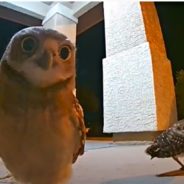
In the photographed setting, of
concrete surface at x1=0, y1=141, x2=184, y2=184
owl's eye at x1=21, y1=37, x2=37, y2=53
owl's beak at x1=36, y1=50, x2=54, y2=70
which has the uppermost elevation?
owl's eye at x1=21, y1=37, x2=37, y2=53

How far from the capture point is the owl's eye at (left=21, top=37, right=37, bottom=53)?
2.12ft

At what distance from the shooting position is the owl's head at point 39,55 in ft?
2.12

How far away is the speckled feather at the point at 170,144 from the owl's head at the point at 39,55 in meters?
0.95

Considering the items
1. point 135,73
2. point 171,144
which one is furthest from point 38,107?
point 135,73

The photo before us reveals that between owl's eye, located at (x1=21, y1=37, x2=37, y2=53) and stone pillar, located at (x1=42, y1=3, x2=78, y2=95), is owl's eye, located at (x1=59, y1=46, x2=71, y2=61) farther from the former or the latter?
stone pillar, located at (x1=42, y1=3, x2=78, y2=95)

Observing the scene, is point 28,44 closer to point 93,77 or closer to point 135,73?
point 135,73

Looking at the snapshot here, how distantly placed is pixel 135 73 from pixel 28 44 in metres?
3.59

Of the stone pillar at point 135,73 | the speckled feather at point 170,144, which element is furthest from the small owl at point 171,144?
the stone pillar at point 135,73

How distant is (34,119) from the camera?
2.28ft

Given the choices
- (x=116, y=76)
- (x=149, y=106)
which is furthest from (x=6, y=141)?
(x=116, y=76)

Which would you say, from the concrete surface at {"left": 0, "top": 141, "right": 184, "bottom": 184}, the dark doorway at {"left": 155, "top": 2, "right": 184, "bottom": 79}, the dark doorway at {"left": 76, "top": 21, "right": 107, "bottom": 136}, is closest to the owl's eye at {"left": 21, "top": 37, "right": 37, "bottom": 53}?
the concrete surface at {"left": 0, "top": 141, "right": 184, "bottom": 184}

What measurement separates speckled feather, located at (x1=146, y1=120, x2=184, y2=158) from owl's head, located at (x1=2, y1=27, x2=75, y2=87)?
95 cm

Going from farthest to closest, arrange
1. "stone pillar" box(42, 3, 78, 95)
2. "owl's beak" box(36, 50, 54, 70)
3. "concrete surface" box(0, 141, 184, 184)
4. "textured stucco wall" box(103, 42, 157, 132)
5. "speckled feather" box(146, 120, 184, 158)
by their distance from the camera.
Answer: "stone pillar" box(42, 3, 78, 95)
"textured stucco wall" box(103, 42, 157, 132)
"speckled feather" box(146, 120, 184, 158)
"concrete surface" box(0, 141, 184, 184)
"owl's beak" box(36, 50, 54, 70)

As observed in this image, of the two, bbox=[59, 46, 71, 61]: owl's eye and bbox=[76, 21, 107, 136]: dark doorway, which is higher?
bbox=[76, 21, 107, 136]: dark doorway
